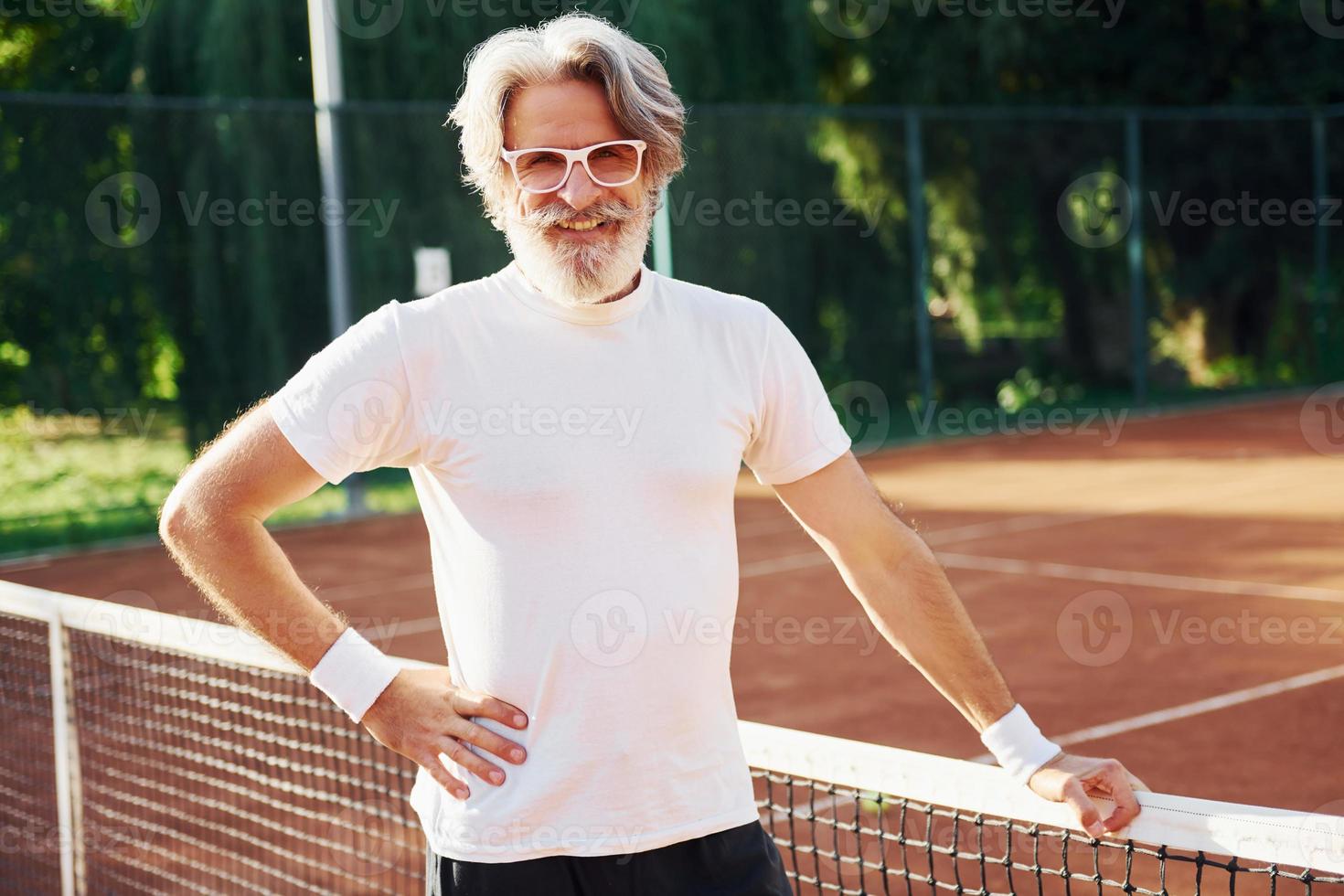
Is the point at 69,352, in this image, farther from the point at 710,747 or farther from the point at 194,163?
the point at 710,747

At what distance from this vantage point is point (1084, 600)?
7.95 meters

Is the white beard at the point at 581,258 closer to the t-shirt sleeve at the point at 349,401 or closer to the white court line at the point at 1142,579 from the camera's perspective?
the t-shirt sleeve at the point at 349,401

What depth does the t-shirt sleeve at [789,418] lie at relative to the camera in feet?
6.81

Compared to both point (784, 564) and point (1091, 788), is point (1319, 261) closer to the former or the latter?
point (784, 564)

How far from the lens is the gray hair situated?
196 centimetres

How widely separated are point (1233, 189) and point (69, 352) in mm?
13158

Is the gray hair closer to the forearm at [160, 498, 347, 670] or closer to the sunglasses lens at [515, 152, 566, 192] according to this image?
the sunglasses lens at [515, 152, 566, 192]

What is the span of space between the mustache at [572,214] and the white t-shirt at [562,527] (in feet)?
0.31

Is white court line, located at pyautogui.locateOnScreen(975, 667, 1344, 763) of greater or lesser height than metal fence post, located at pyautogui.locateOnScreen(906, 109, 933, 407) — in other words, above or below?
below

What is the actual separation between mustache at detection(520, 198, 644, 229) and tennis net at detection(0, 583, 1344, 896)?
35.1 inches

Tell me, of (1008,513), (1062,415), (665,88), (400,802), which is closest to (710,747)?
(665,88)

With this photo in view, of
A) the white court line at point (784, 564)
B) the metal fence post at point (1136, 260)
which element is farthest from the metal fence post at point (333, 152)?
the metal fence post at point (1136, 260)

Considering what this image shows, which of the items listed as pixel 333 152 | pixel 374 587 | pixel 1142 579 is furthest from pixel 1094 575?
pixel 333 152

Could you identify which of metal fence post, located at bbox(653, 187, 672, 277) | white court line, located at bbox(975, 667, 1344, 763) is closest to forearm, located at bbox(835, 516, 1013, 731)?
white court line, located at bbox(975, 667, 1344, 763)
